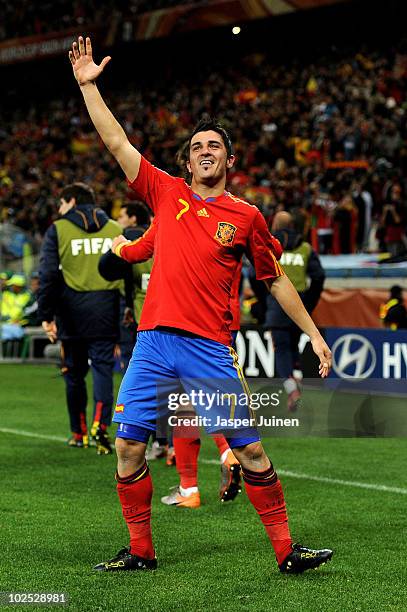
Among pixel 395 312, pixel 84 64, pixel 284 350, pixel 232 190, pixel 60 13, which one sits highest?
pixel 60 13

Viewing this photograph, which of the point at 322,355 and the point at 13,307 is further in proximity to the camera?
the point at 13,307

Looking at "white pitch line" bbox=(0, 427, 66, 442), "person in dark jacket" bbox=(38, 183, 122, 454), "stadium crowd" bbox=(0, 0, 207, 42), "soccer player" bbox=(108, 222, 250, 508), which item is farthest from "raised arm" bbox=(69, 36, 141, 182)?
"stadium crowd" bbox=(0, 0, 207, 42)

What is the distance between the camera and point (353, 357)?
13.4 metres

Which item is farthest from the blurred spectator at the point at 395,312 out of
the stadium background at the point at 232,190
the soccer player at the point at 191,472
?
the soccer player at the point at 191,472

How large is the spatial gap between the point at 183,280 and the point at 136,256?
0.61m

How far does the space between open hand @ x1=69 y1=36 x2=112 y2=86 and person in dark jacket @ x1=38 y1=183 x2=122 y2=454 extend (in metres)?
3.92

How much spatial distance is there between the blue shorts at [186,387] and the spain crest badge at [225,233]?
450mm

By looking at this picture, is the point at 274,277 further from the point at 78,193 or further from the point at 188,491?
the point at 78,193

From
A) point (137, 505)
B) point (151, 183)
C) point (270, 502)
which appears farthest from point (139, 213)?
point (270, 502)

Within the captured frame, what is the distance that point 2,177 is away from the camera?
3466 cm

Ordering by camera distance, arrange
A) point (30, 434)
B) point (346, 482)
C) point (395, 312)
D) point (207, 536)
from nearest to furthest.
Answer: point (207, 536) < point (346, 482) < point (30, 434) < point (395, 312)

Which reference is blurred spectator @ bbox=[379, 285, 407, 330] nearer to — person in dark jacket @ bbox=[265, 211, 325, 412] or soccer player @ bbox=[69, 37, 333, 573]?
person in dark jacket @ bbox=[265, 211, 325, 412]

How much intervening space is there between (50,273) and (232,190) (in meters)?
14.2

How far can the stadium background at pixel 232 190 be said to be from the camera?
17.2ft
